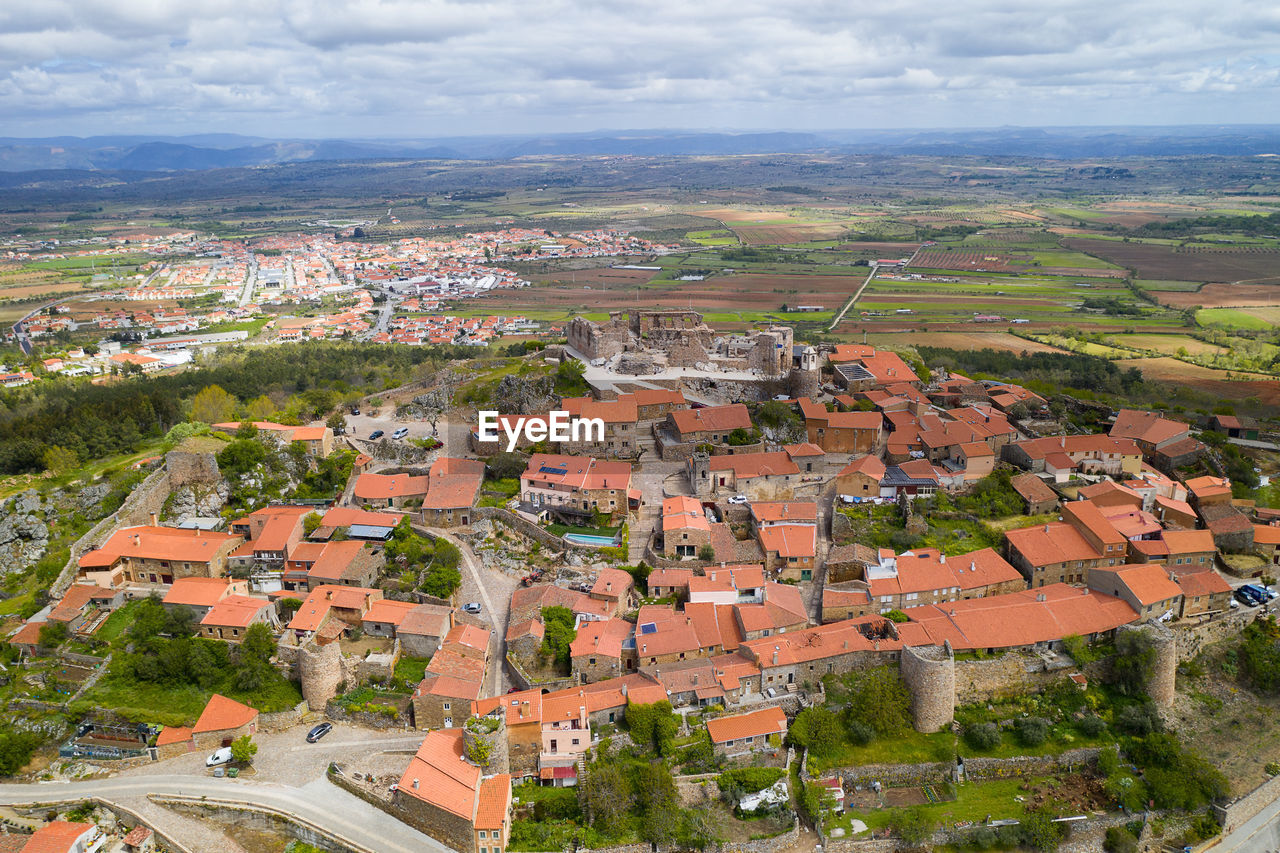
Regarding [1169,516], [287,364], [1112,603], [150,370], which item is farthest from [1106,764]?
[150,370]

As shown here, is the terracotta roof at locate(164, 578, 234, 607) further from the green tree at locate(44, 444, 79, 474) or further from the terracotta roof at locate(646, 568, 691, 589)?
the terracotta roof at locate(646, 568, 691, 589)

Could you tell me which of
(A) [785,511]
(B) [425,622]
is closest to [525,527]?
(B) [425,622]

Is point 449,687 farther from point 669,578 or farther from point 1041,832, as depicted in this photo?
point 1041,832

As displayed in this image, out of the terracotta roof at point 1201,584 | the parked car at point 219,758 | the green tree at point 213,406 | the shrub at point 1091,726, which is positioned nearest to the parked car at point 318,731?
the parked car at point 219,758

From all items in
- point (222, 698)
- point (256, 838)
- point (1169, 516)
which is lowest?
point (256, 838)

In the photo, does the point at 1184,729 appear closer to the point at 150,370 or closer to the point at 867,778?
the point at 867,778

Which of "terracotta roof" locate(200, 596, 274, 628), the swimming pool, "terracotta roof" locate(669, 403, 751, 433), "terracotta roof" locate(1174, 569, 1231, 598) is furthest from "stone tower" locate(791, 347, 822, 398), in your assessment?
"terracotta roof" locate(200, 596, 274, 628)
